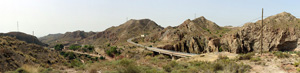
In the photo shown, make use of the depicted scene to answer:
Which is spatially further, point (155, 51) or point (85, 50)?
point (85, 50)

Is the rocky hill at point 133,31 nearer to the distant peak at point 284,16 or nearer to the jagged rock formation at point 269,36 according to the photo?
the jagged rock formation at point 269,36

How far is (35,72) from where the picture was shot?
1156 cm

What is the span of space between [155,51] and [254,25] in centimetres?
3367

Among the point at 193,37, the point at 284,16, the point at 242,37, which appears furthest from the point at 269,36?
the point at 193,37

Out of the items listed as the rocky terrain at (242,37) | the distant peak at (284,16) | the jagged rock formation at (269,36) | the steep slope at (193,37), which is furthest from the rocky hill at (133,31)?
the distant peak at (284,16)

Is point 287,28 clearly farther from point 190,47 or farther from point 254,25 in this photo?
point 190,47

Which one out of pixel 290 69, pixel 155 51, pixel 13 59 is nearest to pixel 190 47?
pixel 155 51

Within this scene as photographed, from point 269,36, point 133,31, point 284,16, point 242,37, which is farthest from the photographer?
point 133,31

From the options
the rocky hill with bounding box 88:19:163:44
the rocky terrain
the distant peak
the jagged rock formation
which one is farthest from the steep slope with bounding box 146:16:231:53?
the rocky hill with bounding box 88:19:163:44

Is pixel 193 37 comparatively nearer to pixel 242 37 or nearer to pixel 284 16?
pixel 242 37

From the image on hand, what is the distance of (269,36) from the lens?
44.2 m

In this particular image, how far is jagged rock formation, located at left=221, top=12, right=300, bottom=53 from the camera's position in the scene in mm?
41156

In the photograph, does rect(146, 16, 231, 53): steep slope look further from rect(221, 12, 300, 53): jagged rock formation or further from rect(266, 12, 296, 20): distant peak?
rect(266, 12, 296, 20): distant peak

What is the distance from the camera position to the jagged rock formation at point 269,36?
4116 centimetres
